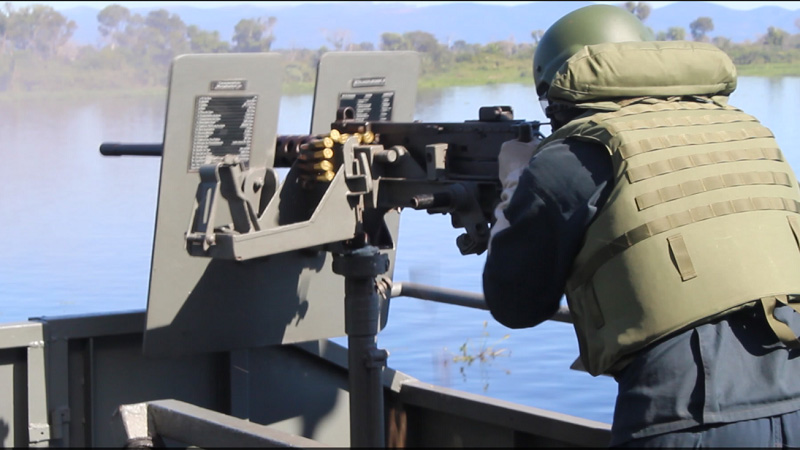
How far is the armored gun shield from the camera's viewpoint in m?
3.96

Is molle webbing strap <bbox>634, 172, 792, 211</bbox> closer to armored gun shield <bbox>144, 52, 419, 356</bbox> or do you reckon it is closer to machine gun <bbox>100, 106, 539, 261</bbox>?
machine gun <bbox>100, 106, 539, 261</bbox>

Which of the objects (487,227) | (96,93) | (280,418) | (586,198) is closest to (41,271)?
(96,93)

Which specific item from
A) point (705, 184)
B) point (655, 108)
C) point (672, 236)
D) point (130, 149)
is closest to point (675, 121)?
point (655, 108)

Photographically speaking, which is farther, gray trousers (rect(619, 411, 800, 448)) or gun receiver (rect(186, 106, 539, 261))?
gun receiver (rect(186, 106, 539, 261))

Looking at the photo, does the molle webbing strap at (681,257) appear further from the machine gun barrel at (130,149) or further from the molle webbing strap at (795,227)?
the machine gun barrel at (130,149)

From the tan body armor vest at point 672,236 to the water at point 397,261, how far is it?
5.27 feet

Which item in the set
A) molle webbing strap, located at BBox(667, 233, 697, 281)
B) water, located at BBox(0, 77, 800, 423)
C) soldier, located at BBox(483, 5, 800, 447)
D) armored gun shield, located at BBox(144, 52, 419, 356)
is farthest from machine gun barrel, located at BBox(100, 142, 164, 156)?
molle webbing strap, located at BBox(667, 233, 697, 281)

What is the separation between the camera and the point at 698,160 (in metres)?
2.46


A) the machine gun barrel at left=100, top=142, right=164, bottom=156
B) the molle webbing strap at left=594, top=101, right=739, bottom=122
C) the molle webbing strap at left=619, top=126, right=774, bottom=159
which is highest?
the molle webbing strap at left=594, top=101, right=739, bottom=122

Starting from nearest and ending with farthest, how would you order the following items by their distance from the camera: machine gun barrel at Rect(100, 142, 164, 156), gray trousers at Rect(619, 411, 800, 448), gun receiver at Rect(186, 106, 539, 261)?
gray trousers at Rect(619, 411, 800, 448) < gun receiver at Rect(186, 106, 539, 261) < machine gun barrel at Rect(100, 142, 164, 156)

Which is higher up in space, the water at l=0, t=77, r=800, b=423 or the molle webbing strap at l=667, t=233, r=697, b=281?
the molle webbing strap at l=667, t=233, r=697, b=281

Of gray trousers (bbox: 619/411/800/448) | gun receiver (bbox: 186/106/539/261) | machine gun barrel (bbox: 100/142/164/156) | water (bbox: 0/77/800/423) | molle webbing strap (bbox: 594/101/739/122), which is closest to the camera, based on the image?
gray trousers (bbox: 619/411/800/448)

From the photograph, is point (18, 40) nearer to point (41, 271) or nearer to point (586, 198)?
point (41, 271)

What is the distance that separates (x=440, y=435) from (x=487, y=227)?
123 centimetres
